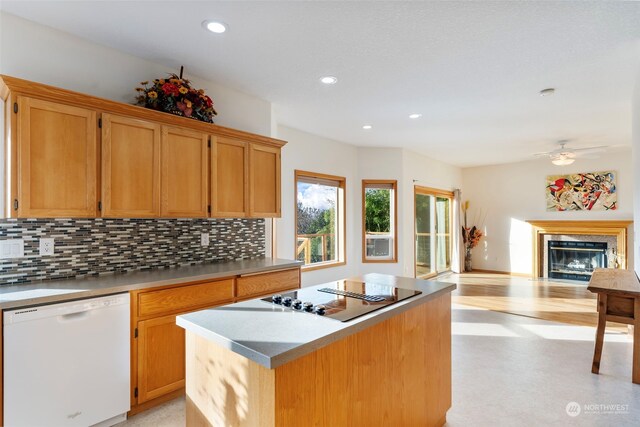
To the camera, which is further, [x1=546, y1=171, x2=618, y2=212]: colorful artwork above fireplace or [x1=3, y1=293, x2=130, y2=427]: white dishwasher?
[x1=546, y1=171, x2=618, y2=212]: colorful artwork above fireplace

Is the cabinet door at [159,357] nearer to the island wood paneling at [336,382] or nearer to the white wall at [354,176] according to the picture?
the island wood paneling at [336,382]

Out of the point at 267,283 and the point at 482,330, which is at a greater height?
the point at 267,283

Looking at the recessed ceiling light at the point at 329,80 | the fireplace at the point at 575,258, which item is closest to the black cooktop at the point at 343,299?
the recessed ceiling light at the point at 329,80

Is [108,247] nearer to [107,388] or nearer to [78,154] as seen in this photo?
[78,154]

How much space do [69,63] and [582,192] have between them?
877 cm

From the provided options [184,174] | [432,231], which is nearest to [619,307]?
[184,174]

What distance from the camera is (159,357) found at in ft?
7.67

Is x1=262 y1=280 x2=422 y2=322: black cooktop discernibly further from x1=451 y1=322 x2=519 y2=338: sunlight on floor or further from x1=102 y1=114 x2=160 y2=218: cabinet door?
x1=451 y1=322 x2=519 y2=338: sunlight on floor

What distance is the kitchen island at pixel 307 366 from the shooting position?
3.92ft

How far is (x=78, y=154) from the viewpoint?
2.21 meters

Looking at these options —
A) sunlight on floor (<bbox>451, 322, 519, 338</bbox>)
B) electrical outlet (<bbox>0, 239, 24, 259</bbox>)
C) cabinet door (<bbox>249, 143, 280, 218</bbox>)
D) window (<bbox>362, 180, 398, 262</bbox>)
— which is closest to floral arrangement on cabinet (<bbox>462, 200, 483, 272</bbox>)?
window (<bbox>362, 180, 398, 262</bbox>)

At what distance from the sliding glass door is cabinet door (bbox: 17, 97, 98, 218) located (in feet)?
18.8

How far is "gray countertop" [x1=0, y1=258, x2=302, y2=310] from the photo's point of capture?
6.06 feet

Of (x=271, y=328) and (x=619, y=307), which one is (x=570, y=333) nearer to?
(x=619, y=307)
